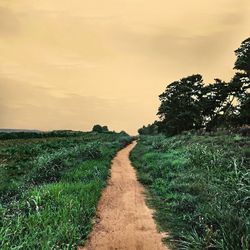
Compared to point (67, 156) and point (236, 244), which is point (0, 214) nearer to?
point (236, 244)

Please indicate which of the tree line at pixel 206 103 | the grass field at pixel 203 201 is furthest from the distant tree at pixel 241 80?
the grass field at pixel 203 201

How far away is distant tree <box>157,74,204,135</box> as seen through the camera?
48894 mm

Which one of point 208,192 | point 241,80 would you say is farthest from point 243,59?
point 208,192

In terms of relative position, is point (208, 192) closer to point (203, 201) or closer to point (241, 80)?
point (203, 201)

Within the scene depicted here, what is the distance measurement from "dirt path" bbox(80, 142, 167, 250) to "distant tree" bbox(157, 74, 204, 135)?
34.9 metres

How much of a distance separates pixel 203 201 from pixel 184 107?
1562 inches

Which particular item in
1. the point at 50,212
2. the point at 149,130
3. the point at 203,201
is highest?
the point at 149,130

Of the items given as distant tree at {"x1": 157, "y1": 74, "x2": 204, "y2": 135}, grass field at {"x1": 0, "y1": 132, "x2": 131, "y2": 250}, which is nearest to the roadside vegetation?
grass field at {"x1": 0, "y1": 132, "x2": 131, "y2": 250}

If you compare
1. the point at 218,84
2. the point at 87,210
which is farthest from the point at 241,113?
the point at 87,210

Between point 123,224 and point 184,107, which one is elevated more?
point 184,107

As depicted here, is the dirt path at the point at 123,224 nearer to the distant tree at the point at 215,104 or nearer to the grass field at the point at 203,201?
Answer: the grass field at the point at 203,201

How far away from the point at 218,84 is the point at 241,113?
1178 cm

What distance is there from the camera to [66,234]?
26.6ft

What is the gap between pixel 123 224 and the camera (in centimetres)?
996
